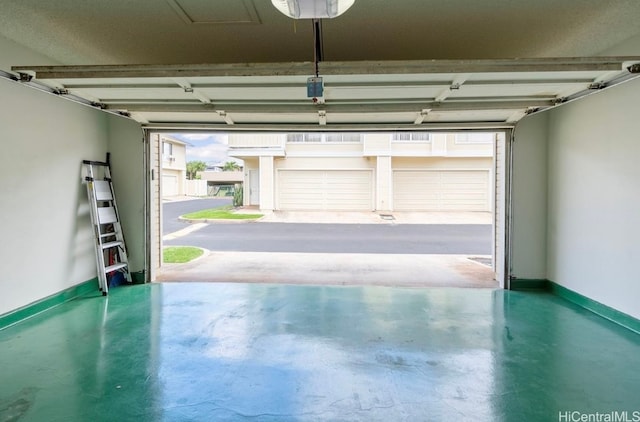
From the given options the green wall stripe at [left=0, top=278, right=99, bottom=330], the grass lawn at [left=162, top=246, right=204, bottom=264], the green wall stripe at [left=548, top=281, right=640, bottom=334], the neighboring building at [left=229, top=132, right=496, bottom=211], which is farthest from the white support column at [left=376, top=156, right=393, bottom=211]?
the green wall stripe at [left=0, top=278, right=99, bottom=330]

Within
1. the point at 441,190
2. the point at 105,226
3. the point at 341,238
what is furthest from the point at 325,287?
the point at 441,190

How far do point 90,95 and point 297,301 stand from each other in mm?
3556

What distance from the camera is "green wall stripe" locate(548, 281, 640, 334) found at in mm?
3754

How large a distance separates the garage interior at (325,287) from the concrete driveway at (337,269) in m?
0.62

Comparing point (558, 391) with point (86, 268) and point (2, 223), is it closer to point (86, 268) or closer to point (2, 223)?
point (2, 223)

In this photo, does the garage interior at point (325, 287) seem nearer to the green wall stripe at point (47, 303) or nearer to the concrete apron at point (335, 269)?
the green wall stripe at point (47, 303)

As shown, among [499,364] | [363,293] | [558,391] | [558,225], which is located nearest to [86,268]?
[363,293]

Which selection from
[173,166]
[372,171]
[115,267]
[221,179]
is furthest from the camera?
[221,179]

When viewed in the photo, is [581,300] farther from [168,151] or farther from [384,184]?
[168,151]

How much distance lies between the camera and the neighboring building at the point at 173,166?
93.0ft

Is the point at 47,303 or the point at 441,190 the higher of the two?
the point at 441,190

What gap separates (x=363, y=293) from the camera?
516 cm

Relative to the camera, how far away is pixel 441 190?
16.8m
